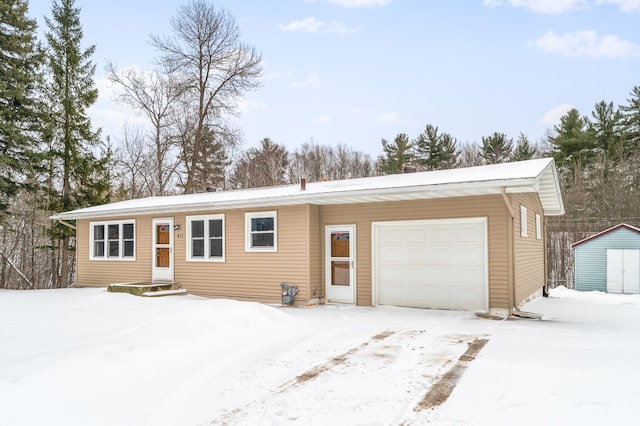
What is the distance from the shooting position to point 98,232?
557 inches

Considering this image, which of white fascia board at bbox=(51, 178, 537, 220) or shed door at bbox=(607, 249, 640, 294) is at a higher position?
white fascia board at bbox=(51, 178, 537, 220)

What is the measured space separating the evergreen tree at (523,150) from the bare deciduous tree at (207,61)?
1417 centimetres

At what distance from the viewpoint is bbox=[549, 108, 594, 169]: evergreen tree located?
71.1 ft

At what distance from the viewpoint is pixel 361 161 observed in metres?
29.8

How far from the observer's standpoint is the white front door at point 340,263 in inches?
401

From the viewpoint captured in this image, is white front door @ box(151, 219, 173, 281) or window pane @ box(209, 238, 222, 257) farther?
white front door @ box(151, 219, 173, 281)

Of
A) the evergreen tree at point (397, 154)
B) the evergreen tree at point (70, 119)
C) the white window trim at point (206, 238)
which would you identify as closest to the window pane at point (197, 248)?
the white window trim at point (206, 238)

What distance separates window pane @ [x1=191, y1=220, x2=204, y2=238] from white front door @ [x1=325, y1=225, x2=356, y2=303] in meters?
3.64

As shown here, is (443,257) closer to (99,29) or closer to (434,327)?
(434,327)

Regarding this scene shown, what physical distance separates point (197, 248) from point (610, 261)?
507 inches

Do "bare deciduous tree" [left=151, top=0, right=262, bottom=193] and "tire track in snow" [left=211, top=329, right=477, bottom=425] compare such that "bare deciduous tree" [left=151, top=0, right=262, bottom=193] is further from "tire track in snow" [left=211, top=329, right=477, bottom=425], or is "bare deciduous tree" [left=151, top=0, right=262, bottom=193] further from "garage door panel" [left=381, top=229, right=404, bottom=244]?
"tire track in snow" [left=211, top=329, right=477, bottom=425]

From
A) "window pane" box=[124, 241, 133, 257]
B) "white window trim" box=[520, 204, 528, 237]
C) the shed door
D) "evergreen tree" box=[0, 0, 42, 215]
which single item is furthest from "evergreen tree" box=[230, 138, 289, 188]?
"white window trim" box=[520, 204, 528, 237]

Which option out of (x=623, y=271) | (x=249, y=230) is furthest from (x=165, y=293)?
(x=623, y=271)

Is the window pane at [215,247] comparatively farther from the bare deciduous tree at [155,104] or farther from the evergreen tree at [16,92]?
the bare deciduous tree at [155,104]
